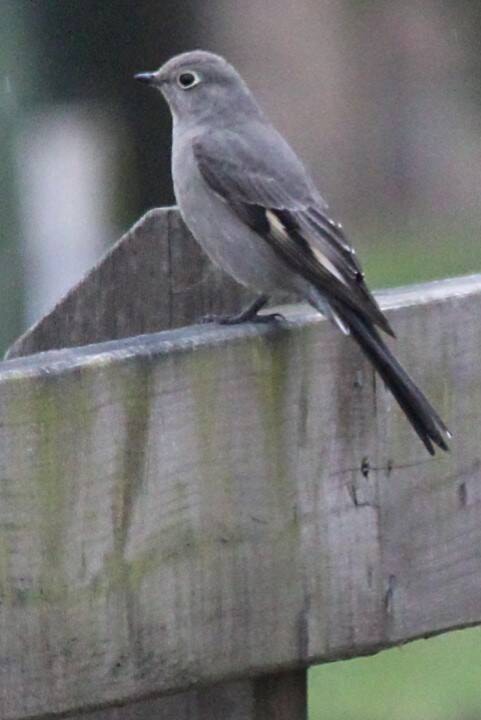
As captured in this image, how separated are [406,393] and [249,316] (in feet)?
1.64

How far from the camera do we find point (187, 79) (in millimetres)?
4977

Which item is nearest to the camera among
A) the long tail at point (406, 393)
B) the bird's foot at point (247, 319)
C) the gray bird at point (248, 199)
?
the long tail at point (406, 393)

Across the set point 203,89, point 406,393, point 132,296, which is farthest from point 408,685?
point 406,393

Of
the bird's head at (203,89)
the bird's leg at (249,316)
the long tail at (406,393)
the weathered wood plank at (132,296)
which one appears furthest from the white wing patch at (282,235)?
the long tail at (406,393)

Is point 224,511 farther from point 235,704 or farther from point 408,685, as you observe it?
point 408,685

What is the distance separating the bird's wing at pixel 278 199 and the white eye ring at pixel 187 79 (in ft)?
0.78

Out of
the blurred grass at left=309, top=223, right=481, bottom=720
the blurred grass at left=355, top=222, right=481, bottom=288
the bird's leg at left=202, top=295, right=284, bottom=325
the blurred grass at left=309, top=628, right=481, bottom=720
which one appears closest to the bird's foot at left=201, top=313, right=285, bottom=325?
the bird's leg at left=202, top=295, right=284, bottom=325

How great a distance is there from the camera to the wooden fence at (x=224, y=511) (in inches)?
93.4

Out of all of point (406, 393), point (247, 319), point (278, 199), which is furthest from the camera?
point (278, 199)

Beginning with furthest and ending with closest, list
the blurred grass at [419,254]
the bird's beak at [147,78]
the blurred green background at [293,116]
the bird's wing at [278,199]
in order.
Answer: the blurred grass at [419,254]
the blurred green background at [293,116]
the bird's beak at [147,78]
the bird's wing at [278,199]

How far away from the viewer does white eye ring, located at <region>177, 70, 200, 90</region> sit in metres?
4.95

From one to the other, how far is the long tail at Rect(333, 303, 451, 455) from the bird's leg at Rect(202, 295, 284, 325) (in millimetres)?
181

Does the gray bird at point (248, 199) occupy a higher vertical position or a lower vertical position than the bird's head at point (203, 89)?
lower

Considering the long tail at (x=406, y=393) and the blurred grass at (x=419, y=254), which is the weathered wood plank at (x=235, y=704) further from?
the blurred grass at (x=419, y=254)
